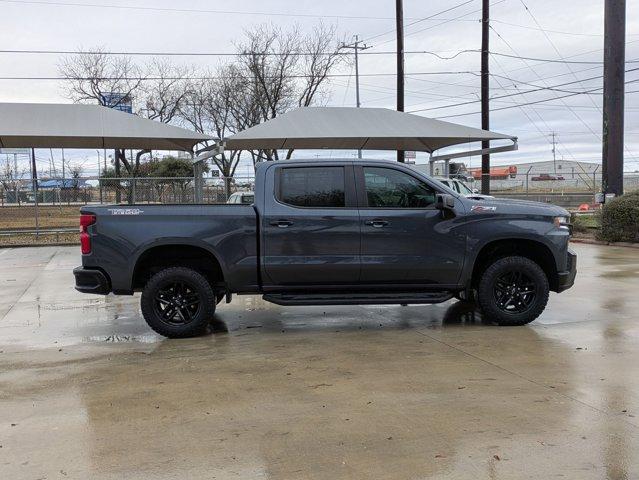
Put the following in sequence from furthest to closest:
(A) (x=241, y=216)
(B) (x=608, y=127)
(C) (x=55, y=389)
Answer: (B) (x=608, y=127) < (A) (x=241, y=216) < (C) (x=55, y=389)

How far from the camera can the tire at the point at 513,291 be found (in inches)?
270

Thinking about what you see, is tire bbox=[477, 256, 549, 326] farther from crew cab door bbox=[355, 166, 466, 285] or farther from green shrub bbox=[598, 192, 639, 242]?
green shrub bbox=[598, 192, 639, 242]

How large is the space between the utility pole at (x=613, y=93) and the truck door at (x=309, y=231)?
13.1 m

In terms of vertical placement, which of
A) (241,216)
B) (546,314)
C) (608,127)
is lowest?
(546,314)

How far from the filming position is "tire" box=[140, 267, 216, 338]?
6547 millimetres

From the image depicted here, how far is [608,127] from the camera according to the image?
16.9m

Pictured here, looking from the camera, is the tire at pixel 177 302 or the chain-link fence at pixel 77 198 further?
the chain-link fence at pixel 77 198

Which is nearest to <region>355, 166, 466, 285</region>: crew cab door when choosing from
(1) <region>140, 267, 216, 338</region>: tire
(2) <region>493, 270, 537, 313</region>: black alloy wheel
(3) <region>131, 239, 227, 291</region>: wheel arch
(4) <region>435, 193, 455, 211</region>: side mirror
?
(4) <region>435, 193, 455, 211</region>: side mirror

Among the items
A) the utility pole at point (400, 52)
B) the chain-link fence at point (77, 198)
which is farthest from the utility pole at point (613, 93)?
the chain-link fence at point (77, 198)

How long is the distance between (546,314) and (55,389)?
583 cm

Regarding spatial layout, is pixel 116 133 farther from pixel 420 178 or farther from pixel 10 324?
pixel 420 178

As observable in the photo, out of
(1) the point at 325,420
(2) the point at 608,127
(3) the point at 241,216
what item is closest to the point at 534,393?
(1) the point at 325,420

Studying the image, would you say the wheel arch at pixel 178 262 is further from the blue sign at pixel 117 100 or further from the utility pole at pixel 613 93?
the blue sign at pixel 117 100

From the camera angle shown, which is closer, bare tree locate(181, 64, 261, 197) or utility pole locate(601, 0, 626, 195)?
utility pole locate(601, 0, 626, 195)
